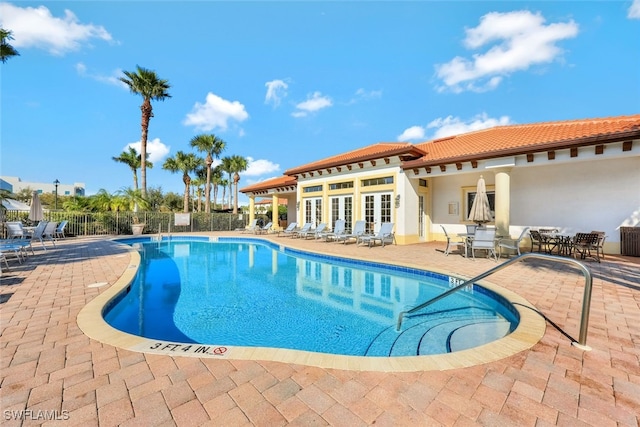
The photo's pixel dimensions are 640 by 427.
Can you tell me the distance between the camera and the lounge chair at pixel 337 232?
1411cm

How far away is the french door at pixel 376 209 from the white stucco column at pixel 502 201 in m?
4.62

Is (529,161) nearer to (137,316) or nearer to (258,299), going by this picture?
(258,299)

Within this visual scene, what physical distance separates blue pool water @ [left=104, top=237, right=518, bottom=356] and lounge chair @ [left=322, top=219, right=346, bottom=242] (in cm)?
536

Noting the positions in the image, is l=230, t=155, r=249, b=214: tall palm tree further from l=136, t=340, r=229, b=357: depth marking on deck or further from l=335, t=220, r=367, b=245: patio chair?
l=136, t=340, r=229, b=357: depth marking on deck

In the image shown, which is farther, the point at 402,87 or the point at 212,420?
the point at 402,87

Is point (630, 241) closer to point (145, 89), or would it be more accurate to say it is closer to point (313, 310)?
point (313, 310)

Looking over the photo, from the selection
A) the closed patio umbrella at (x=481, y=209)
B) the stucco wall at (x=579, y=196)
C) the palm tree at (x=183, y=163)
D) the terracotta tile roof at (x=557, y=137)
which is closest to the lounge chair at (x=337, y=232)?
the terracotta tile roof at (x=557, y=137)

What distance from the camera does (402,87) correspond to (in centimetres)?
1908

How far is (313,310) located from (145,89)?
2345 centimetres

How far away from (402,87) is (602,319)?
62.0 feet

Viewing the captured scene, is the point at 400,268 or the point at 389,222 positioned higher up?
the point at 389,222

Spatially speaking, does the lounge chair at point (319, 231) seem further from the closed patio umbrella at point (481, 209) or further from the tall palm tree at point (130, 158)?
the tall palm tree at point (130, 158)

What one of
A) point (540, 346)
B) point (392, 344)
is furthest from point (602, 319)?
point (392, 344)

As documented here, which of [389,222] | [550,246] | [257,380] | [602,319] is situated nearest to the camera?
[257,380]
